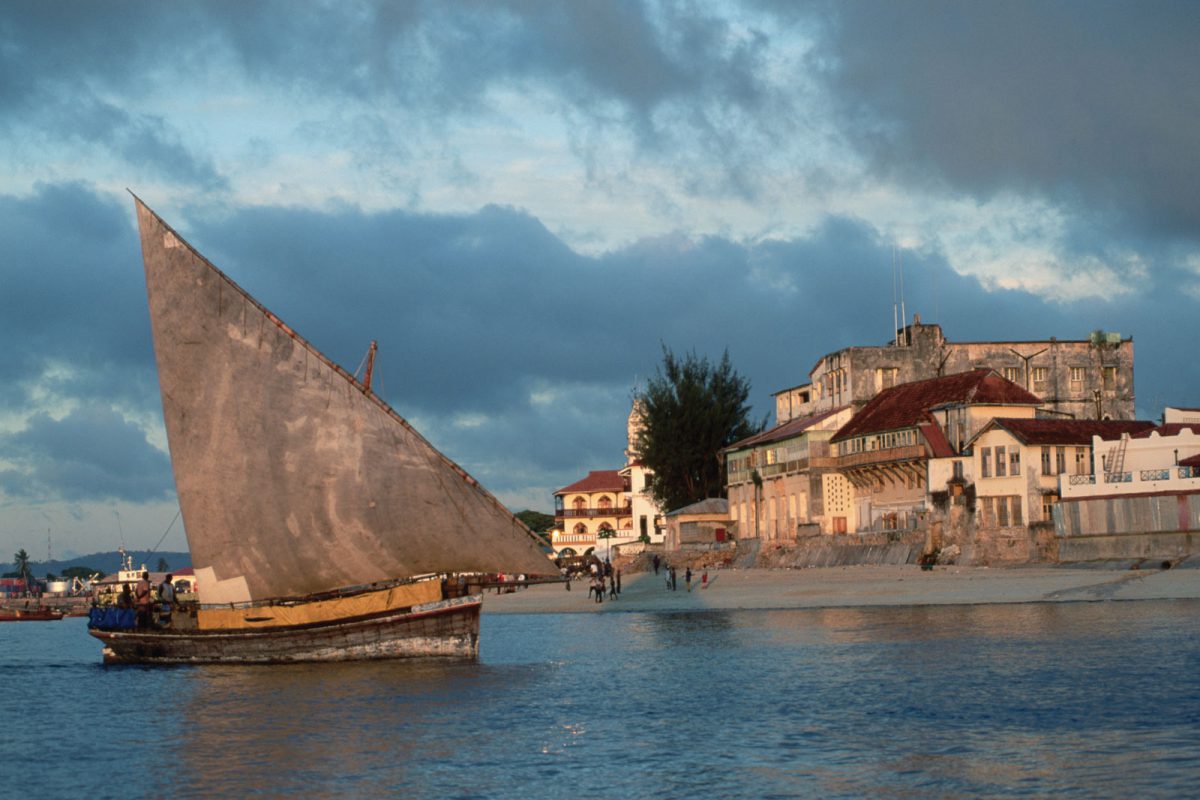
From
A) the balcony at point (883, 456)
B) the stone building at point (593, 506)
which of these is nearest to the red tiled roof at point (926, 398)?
the balcony at point (883, 456)

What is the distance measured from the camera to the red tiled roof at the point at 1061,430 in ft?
257

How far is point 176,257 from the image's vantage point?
42.6 metres

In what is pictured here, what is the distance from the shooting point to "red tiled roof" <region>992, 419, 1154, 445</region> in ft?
257

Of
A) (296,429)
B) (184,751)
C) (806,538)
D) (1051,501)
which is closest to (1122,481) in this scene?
(1051,501)

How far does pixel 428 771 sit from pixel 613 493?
134420mm

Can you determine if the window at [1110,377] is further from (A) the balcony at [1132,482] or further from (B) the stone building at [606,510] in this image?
(B) the stone building at [606,510]

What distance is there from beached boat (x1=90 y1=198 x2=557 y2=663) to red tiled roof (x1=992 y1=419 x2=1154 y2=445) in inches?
1641

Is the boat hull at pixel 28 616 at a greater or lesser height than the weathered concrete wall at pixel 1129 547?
lesser

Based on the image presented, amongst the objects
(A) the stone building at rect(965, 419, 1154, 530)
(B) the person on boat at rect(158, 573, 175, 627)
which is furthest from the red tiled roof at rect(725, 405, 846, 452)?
(B) the person on boat at rect(158, 573, 175, 627)

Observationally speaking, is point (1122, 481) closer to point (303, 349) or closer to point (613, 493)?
point (303, 349)

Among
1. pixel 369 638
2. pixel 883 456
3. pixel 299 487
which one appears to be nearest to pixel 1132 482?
pixel 883 456

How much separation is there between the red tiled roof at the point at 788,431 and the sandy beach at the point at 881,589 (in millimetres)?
10115

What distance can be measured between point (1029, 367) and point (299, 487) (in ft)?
224

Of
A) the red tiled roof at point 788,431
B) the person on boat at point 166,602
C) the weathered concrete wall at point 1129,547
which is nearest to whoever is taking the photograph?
the person on boat at point 166,602
